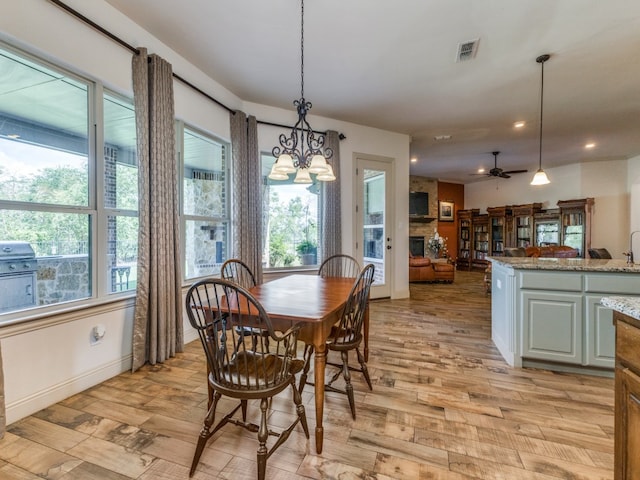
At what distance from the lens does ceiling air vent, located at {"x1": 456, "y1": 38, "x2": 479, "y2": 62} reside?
9.12 ft

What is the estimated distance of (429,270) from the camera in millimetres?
6895

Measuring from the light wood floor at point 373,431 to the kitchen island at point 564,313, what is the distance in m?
0.14

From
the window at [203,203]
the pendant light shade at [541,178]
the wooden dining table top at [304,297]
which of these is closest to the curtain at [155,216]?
the window at [203,203]

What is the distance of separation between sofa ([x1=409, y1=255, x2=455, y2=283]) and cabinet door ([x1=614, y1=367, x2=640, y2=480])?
5873 millimetres

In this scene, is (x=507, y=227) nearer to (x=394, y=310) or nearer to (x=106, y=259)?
(x=394, y=310)

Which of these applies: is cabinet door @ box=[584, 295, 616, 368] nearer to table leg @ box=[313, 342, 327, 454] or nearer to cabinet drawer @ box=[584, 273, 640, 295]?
cabinet drawer @ box=[584, 273, 640, 295]

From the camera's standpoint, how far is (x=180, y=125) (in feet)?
10.5

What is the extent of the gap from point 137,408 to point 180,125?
2.58 m

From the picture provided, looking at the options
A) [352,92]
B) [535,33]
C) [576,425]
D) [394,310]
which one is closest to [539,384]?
[576,425]

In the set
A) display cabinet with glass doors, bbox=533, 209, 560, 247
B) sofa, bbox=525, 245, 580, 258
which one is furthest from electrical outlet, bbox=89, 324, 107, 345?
display cabinet with glass doors, bbox=533, 209, 560, 247

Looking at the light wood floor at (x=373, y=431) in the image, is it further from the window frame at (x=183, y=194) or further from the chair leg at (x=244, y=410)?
the window frame at (x=183, y=194)

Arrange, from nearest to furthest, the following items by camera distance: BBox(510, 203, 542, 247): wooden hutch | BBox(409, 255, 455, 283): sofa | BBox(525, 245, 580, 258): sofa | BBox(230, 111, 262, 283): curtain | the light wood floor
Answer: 1. the light wood floor
2. BBox(230, 111, 262, 283): curtain
3. BBox(525, 245, 580, 258): sofa
4. BBox(409, 255, 455, 283): sofa
5. BBox(510, 203, 542, 247): wooden hutch

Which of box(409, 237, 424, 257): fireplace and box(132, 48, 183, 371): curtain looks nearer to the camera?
box(132, 48, 183, 371): curtain

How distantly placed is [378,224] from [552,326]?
2973mm
